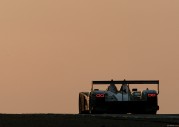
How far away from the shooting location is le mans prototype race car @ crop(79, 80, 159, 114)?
142 ft

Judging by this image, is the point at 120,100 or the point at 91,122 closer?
the point at 91,122

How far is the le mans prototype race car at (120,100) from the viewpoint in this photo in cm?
4338

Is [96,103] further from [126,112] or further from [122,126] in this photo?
[122,126]

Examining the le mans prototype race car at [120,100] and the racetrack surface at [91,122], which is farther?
the le mans prototype race car at [120,100]

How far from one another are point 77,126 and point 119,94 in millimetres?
23710

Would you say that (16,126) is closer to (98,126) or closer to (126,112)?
(98,126)

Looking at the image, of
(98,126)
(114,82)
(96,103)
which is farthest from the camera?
(114,82)

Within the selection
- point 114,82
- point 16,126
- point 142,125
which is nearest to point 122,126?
point 142,125

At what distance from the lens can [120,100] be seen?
4453 cm

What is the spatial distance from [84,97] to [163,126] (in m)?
25.2

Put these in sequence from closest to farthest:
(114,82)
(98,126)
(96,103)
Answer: (98,126)
(96,103)
(114,82)

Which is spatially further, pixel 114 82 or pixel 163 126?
pixel 114 82

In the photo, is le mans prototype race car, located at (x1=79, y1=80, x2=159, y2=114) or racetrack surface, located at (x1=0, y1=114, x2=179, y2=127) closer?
racetrack surface, located at (x1=0, y1=114, x2=179, y2=127)

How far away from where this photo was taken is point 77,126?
71.1 ft
